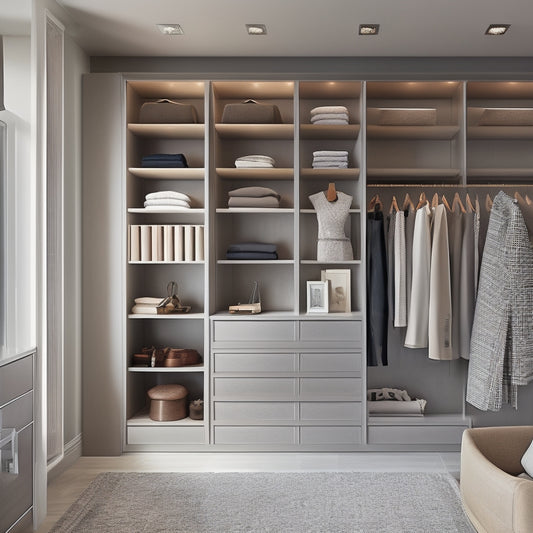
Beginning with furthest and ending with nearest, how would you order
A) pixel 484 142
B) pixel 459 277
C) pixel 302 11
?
pixel 484 142 → pixel 459 277 → pixel 302 11

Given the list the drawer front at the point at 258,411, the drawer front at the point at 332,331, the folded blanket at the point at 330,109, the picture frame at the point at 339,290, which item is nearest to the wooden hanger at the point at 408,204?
the picture frame at the point at 339,290

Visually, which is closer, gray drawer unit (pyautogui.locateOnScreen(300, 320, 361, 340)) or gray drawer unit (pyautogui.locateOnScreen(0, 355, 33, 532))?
gray drawer unit (pyautogui.locateOnScreen(0, 355, 33, 532))

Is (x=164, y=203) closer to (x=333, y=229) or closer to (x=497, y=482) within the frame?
(x=333, y=229)

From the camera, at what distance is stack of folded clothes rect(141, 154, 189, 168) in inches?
150

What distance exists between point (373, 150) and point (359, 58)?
0.66 meters

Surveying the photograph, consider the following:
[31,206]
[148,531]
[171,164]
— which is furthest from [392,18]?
[148,531]

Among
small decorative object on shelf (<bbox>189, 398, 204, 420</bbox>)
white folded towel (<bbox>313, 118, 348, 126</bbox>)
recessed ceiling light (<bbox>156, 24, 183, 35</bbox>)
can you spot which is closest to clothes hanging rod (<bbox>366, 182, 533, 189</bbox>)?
white folded towel (<bbox>313, 118, 348, 126</bbox>)

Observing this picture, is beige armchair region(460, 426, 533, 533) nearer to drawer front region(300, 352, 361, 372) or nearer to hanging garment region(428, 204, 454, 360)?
hanging garment region(428, 204, 454, 360)

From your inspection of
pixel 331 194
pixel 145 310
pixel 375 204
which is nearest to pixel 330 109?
pixel 331 194

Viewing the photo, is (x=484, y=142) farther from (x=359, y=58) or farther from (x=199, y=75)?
(x=199, y=75)

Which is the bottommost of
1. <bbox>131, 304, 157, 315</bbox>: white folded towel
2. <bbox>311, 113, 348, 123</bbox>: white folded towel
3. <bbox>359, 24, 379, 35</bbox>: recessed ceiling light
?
<bbox>131, 304, 157, 315</bbox>: white folded towel

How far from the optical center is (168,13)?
3242 mm

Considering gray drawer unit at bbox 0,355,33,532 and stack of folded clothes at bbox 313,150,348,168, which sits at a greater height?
stack of folded clothes at bbox 313,150,348,168

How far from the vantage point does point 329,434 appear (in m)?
3.74
